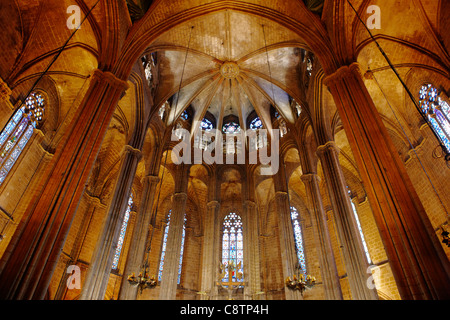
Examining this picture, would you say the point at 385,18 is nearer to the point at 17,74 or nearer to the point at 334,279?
the point at 334,279

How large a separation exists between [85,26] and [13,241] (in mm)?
9195

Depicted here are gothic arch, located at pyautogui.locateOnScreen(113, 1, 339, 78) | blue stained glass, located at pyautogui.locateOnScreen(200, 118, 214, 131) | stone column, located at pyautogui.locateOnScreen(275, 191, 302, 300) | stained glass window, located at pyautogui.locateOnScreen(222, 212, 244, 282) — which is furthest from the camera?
blue stained glass, located at pyautogui.locateOnScreen(200, 118, 214, 131)

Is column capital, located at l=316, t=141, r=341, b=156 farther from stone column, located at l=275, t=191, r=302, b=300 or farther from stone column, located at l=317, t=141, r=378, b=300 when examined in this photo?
stone column, located at l=275, t=191, r=302, b=300

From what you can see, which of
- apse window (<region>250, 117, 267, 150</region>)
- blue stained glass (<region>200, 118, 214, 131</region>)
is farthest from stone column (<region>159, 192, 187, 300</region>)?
apse window (<region>250, 117, 267, 150</region>)

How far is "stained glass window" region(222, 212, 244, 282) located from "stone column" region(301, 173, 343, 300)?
6.96 meters

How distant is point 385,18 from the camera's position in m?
11.1

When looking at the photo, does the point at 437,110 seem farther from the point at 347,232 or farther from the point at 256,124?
the point at 256,124

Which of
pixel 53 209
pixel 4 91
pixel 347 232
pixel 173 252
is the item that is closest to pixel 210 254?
pixel 173 252

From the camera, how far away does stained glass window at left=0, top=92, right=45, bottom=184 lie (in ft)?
38.0

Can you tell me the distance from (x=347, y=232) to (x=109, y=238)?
8879mm

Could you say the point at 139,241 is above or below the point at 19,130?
below

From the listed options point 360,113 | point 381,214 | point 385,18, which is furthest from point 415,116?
point 381,214

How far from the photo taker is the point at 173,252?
45.2 ft

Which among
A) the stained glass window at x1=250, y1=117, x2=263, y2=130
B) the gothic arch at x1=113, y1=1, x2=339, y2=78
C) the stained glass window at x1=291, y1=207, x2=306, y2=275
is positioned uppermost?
the stained glass window at x1=250, y1=117, x2=263, y2=130
